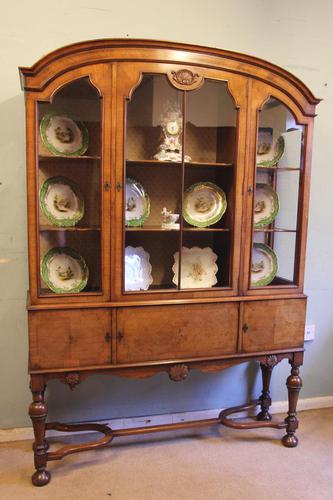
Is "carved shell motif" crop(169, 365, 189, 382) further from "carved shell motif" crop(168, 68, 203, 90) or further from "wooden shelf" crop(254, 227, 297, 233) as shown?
"carved shell motif" crop(168, 68, 203, 90)

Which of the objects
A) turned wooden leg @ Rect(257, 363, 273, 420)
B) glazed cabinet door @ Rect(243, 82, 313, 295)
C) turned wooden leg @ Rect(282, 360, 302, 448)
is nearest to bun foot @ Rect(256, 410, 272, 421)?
turned wooden leg @ Rect(257, 363, 273, 420)

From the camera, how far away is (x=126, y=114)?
6.04 feet

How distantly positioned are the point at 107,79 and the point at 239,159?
2.28ft

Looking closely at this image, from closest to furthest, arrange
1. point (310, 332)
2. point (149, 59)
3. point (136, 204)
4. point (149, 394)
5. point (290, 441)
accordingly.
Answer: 1. point (149, 59)
2. point (136, 204)
3. point (290, 441)
4. point (149, 394)
5. point (310, 332)

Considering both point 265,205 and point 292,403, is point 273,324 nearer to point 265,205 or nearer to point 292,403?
point 292,403

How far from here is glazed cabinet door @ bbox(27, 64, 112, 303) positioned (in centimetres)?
179

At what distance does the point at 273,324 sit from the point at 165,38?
1.58 metres

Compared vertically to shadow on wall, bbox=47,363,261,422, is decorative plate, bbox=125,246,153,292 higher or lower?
higher

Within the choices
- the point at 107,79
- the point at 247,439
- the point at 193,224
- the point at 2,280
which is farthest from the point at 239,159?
the point at 247,439

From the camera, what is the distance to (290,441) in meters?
2.25

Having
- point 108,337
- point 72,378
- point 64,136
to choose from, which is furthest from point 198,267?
point 64,136

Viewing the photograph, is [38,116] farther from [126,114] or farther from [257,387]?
[257,387]

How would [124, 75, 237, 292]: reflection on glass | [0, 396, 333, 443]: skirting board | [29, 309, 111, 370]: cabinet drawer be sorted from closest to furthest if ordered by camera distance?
[29, 309, 111, 370]: cabinet drawer → [124, 75, 237, 292]: reflection on glass → [0, 396, 333, 443]: skirting board

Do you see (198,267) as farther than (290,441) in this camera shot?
No
